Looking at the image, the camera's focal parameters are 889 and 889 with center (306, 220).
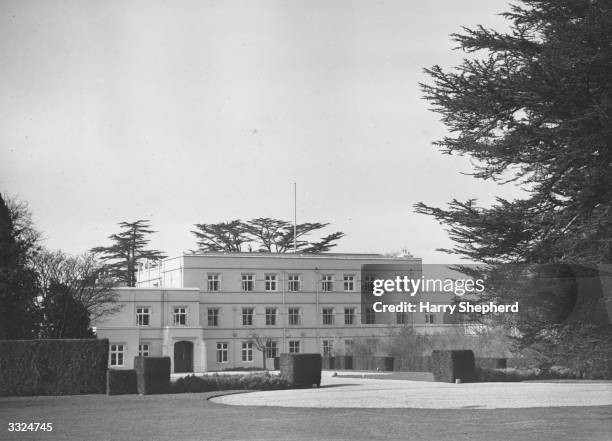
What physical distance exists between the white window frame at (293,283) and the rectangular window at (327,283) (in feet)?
5.01

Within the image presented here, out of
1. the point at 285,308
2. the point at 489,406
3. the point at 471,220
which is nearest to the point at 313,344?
A: the point at 285,308

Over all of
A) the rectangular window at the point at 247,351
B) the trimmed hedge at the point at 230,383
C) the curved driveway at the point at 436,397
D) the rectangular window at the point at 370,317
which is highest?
the rectangular window at the point at 370,317

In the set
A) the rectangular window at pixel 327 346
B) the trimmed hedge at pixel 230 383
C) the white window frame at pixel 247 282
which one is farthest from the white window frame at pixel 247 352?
the trimmed hedge at pixel 230 383

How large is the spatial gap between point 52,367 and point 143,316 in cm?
2506

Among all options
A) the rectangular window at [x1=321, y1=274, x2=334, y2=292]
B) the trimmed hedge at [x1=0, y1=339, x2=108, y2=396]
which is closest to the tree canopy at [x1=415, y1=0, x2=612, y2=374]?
the trimmed hedge at [x1=0, y1=339, x2=108, y2=396]

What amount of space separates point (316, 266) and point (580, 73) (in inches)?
1620

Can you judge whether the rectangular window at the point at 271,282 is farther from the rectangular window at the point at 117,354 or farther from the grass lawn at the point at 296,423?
the grass lawn at the point at 296,423

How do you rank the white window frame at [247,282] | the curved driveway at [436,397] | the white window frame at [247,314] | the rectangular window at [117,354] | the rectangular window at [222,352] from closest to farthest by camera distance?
the curved driveway at [436,397], the rectangular window at [117,354], the rectangular window at [222,352], the white window frame at [247,282], the white window frame at [247,314]

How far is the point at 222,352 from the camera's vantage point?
51156mm

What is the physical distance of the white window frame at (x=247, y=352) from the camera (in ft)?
169

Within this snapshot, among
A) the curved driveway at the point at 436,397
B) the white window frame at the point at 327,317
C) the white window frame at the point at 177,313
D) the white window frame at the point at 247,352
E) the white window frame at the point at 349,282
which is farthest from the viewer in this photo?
the white window frame at the point at 349,282

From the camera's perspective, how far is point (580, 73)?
12938 millimetres

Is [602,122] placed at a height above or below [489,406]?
above

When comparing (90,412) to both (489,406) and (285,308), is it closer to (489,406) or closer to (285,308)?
(489,406)
